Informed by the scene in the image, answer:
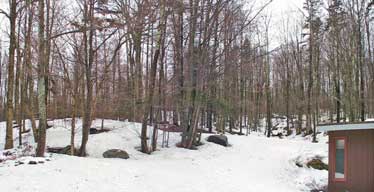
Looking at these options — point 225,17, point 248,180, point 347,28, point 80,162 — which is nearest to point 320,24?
point 347,28

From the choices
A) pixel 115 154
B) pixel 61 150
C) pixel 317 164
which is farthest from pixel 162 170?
pixel 317 164

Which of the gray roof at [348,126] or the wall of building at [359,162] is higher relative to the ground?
the gray roof at [348,126]

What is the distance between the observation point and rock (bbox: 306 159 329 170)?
1197 cm

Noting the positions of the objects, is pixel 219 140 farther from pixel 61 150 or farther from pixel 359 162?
pixel 359 162

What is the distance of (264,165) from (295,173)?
162 cm

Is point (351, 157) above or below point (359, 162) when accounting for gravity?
above

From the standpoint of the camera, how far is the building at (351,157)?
9.08 m

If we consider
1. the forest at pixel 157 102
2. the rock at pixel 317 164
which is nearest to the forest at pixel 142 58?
the forest at pixel 157 102

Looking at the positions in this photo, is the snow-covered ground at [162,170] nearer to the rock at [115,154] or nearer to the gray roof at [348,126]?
the rock at [115,154]

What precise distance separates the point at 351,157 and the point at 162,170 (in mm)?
5455

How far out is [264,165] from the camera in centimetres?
1373

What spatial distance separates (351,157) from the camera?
9.48 metres

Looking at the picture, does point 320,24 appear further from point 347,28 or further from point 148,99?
point 148,99

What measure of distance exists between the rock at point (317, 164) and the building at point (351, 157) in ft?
6.68
